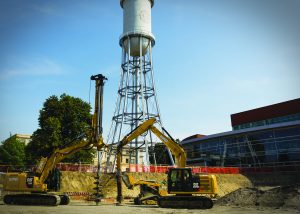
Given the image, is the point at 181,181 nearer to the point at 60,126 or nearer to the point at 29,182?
the point at 29,182

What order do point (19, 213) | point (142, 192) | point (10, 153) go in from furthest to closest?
point (10, 153), point (142, 192), point (19, 213)

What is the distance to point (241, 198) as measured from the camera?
23281 millimetres

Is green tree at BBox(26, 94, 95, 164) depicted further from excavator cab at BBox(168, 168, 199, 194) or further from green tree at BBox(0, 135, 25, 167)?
green tree at BBox(0, 135, 25, 167)

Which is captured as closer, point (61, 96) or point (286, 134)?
point (61, 96)

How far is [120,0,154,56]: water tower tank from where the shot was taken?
44.0 metres

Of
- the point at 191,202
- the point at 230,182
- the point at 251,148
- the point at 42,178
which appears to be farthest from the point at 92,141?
the point at 251,148

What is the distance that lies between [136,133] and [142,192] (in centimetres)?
483

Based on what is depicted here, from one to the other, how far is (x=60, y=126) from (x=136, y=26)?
1847cm

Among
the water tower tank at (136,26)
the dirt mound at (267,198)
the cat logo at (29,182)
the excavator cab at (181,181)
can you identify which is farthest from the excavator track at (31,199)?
the water tower tank at (136,26)

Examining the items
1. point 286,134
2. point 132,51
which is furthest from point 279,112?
point 132,51

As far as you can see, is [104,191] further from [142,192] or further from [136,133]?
[136,133]

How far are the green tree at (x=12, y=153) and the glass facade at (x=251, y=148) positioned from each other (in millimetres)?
34705

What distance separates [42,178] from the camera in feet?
66.5

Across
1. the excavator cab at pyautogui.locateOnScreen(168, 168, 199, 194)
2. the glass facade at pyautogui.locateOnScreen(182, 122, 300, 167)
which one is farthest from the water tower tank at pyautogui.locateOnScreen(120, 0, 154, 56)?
the excavator cab at pyautogui.locateOnScreen(168, 168, 199, 194)
